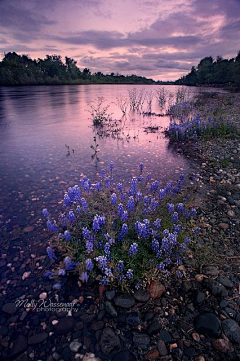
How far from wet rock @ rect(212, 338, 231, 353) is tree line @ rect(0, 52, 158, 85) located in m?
92.7

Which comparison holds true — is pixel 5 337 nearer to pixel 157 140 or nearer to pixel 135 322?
pixel 135 322

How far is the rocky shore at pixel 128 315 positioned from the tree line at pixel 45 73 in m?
90.6

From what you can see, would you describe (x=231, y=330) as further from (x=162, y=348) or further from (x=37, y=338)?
(x=37, y=338)

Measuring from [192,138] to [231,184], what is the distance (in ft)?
19.0

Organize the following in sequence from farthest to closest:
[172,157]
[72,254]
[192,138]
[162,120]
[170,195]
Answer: [162,120] → [192,138] → [172,157] → [170,195] → [72,254]

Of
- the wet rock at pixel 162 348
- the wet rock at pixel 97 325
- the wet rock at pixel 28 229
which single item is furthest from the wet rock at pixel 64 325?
the wet rock at pixel 28 229

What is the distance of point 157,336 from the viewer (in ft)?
10.3

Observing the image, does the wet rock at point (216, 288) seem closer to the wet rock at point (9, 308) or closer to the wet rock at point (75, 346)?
the wet rock at point (75, 346)

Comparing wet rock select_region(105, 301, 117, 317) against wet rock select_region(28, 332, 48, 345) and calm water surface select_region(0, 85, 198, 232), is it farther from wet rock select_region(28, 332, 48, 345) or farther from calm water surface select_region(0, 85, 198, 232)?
calm water surface select_region(0, 85, 198, 232)

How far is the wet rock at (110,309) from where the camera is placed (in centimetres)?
348

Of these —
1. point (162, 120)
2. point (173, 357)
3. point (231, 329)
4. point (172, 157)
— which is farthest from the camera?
point (162, 120)

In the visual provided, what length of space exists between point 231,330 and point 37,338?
9.58 feet

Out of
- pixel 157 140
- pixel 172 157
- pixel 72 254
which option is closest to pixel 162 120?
pixel 157 140

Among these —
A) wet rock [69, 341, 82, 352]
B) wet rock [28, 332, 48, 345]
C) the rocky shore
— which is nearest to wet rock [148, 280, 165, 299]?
the rocky shore
